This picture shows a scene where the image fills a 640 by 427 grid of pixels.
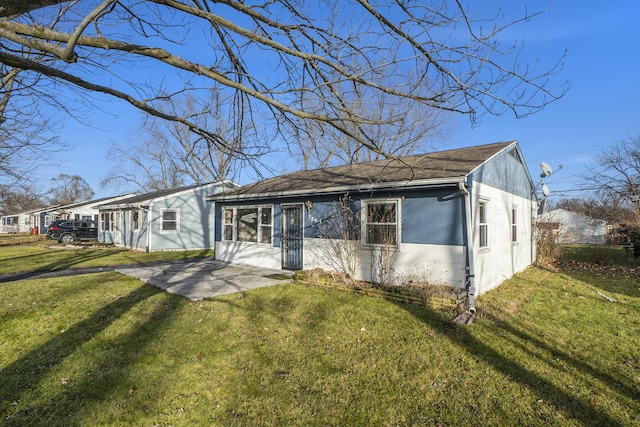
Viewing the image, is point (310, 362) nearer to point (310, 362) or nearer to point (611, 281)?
point (310, 362)

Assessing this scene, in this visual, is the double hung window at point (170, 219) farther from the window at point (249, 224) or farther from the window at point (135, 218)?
the window at point (249, 224)

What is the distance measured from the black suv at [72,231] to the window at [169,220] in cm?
1086

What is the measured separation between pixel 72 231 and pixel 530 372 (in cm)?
2954

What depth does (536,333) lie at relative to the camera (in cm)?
559

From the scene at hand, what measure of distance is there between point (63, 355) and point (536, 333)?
7195mm

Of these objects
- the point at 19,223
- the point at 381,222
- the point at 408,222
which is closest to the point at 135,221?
the point at 381,222

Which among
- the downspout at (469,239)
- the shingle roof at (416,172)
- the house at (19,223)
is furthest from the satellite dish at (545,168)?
the house at (19,223)

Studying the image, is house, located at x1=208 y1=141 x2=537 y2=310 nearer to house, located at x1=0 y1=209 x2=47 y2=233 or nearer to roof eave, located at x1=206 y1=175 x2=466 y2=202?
roof eave, located at x1=206 y1=175 x2=466 y2=202

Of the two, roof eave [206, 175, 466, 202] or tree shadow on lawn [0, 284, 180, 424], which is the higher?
roof eave [206, 175, 466, 202]

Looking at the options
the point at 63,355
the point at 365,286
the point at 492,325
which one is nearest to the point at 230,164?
the point at 63,355

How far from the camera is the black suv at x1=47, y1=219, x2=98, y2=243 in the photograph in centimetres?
2441

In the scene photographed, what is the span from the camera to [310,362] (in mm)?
4465

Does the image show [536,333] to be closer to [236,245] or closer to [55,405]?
[55,405]

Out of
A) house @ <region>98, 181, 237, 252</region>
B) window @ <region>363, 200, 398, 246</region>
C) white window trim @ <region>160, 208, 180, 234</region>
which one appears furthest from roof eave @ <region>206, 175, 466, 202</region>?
white window trim @ <region>160, 208, 180, 234</region>
